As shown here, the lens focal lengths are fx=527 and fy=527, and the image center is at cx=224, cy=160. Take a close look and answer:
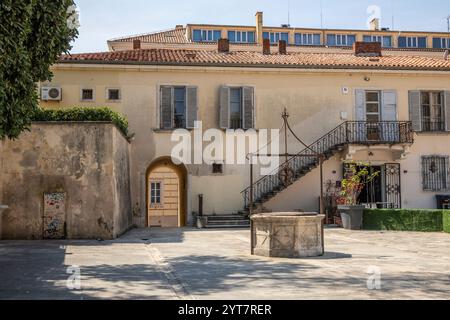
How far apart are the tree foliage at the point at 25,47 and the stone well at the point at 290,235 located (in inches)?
214

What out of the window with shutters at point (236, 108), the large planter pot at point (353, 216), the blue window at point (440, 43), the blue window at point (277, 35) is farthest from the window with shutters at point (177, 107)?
the blue window at point (440, 43)

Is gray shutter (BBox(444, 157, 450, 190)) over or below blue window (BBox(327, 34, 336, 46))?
below

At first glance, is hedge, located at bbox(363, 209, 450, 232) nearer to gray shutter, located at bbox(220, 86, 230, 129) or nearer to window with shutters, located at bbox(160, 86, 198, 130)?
gray shutter, located at bbox(220, 86, 230, 129)

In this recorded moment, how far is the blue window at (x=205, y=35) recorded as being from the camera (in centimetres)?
4619

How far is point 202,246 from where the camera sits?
14203mm

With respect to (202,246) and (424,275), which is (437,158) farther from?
(424,275)

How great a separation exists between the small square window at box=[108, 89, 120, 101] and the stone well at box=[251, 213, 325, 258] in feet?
40.4

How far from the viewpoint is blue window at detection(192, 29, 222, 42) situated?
4619 cm

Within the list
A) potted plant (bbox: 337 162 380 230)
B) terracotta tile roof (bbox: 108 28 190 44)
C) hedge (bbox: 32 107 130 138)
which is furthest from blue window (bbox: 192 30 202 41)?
hedge (bbox: 32 107 130 138)

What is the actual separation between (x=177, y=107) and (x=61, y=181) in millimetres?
7926

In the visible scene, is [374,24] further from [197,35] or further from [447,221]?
[447,221]

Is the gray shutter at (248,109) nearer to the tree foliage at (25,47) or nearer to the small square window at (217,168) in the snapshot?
the small square window at (217,168)

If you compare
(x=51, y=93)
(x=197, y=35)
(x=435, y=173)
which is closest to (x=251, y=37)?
(x=197, y=35)

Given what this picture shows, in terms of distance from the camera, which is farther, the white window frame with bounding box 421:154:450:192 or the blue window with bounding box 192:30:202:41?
the blue window with bounding box 192:30:202:41
